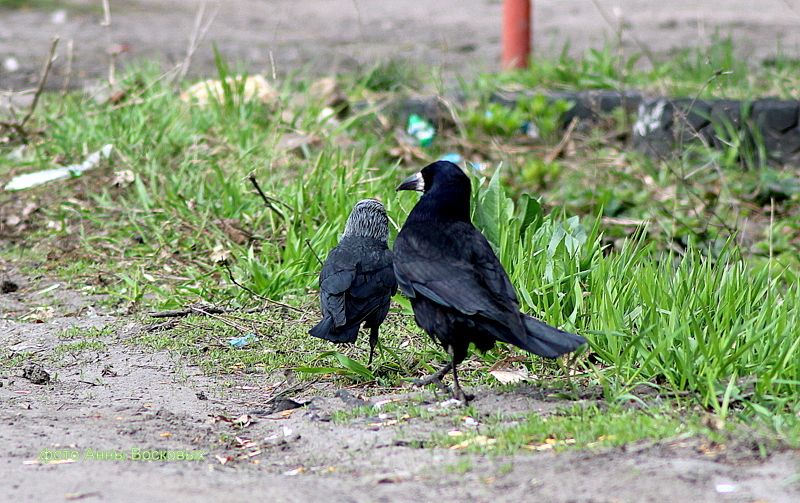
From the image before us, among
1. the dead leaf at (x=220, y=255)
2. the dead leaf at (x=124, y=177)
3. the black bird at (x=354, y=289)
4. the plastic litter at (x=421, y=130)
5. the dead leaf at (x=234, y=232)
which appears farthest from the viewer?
the plastic litter at (x=421, y=130)

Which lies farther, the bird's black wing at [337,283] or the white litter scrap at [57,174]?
the white litter scrap at [57,174]

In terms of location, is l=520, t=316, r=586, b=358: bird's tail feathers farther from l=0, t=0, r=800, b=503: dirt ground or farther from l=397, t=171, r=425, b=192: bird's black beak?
l=397, t=171, r=425, b=192: bird's black beak

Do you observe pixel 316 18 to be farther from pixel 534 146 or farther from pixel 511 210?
pixel 511 210

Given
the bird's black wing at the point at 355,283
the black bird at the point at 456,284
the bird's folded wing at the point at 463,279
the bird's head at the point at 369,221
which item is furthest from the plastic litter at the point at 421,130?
the bird's folded wing at the point at 463,279

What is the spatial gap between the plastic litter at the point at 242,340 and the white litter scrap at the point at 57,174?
2203 millimetres

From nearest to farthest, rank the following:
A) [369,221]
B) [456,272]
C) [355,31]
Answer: [456,272] < [369,221] < [355,31]

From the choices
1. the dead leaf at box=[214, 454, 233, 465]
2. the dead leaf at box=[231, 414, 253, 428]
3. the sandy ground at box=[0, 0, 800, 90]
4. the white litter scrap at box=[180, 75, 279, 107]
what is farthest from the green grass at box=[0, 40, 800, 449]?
the sandy ground at box=[0, 0, 800, 90]

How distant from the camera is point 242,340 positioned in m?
3.97

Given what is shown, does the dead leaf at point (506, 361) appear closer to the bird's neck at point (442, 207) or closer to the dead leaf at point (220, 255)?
the bird's neck at point (442, 207)

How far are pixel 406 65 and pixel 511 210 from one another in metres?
3.91

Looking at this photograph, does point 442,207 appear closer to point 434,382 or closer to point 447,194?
point 447,194

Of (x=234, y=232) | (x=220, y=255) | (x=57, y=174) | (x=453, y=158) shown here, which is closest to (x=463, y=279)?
(x=220, y=255)

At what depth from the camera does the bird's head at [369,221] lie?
4199 mm

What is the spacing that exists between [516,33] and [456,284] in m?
5.22
